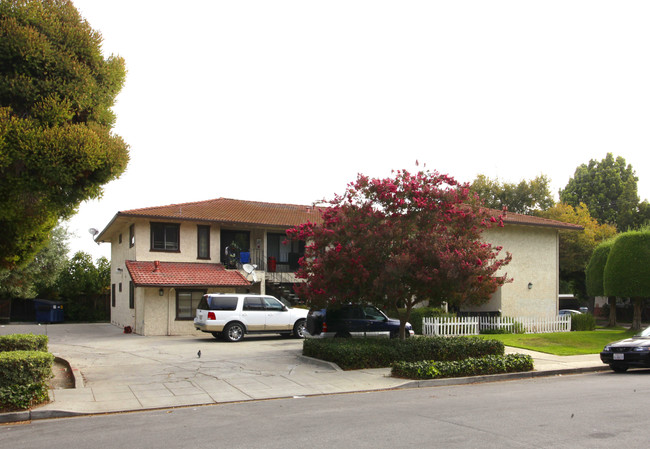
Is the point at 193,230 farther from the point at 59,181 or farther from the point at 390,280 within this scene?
the point at 59,181

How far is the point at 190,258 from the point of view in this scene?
26453 millimetres

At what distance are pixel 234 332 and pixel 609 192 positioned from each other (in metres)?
44.8

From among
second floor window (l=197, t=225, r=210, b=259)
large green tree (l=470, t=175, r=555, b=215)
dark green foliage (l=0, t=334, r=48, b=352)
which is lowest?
dark green foliage (l=0, t=334, r=48, b=352)

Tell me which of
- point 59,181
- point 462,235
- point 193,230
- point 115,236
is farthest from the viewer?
point 115,236

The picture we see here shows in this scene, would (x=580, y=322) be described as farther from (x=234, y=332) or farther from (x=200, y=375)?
(x=200, y=375)

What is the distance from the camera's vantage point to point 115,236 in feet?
107

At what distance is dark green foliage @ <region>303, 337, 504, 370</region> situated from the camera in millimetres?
14750

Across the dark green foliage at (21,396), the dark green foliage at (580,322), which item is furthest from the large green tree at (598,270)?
the dark green foliage at (21,396)

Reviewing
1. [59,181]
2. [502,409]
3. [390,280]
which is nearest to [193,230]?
[390,280]

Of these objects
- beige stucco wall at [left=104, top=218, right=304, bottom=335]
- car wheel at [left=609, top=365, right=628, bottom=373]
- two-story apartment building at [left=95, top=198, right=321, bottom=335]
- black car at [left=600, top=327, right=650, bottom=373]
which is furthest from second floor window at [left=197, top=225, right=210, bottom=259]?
car wheel at [left=609, top=365, right=628, bottom=373]

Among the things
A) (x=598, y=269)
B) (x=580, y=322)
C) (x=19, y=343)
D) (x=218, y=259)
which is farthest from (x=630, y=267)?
(x=19, y=343)

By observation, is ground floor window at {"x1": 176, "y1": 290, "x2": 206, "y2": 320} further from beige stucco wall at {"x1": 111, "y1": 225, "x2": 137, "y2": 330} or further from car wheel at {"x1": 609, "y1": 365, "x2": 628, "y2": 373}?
car wheel at {"x1": 609, "y1": 365, "x2": 628, "y2": 373}

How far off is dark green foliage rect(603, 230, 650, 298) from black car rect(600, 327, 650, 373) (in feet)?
Answer: 38.1

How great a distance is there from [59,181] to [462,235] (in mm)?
9904
